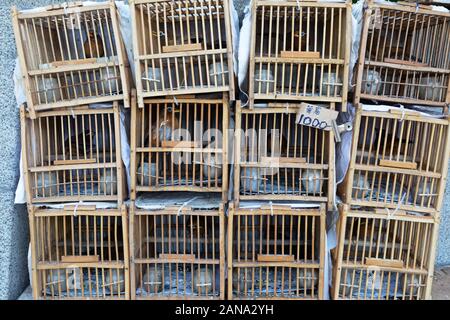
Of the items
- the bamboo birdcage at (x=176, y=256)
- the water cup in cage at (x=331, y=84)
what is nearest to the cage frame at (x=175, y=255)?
the bamboo birdcage at (x=176, y=256)

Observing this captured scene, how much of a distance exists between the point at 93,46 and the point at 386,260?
7.09 ft

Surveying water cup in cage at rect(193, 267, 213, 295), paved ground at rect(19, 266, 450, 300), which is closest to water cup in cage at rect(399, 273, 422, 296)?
paved ground at rect(19, 266, 450, 300)

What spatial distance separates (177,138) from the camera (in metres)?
2.41

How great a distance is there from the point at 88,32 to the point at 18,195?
104cm

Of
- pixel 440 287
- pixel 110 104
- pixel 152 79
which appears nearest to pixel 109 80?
pixel 110 104

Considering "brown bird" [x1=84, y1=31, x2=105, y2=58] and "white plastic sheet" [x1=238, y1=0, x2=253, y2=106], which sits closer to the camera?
"white plastic sheet" [x1=238, y1=0, x2=253, y2=106]

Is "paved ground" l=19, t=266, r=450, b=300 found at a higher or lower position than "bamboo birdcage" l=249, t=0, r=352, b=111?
lower

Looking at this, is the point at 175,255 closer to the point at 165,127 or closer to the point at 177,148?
the point at 177,148

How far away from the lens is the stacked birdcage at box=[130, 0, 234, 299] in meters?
2.23

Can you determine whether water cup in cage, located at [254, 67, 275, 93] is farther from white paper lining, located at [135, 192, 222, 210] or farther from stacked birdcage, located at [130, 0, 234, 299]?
white paper lining, located at [135, 192, 222, 210]

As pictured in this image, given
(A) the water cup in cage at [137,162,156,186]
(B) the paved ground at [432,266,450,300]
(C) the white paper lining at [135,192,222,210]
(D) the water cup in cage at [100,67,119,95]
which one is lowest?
(B) the paved ground at [432,266,450,300]

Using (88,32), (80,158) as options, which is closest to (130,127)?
(80,158)

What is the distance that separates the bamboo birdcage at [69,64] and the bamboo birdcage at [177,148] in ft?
0.74
